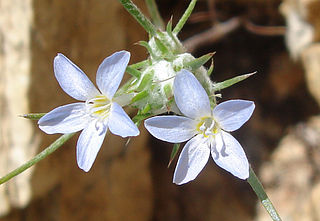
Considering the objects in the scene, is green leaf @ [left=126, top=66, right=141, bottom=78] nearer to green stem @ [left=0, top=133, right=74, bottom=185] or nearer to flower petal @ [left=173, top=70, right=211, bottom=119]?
flower petal @ [left=173, top=70, right=211, bottom=119]

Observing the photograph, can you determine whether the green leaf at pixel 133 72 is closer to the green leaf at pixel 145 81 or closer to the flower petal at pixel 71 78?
the green leaf at pixel 145 81

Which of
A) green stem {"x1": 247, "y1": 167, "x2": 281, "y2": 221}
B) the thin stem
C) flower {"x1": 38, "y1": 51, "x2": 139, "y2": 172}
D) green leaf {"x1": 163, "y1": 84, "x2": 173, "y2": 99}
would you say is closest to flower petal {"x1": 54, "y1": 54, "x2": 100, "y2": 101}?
flower {"x1": 38, "y1": 51, "x2": 139, "y2": 172}

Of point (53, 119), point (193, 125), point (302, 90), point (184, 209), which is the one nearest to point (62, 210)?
point (184, 209)

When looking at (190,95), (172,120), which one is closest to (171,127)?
(172,120)

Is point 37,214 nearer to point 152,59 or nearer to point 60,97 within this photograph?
point 60,97

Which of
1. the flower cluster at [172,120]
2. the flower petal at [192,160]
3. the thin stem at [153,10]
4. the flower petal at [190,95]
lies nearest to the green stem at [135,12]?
the flower cluster at [172,120]
